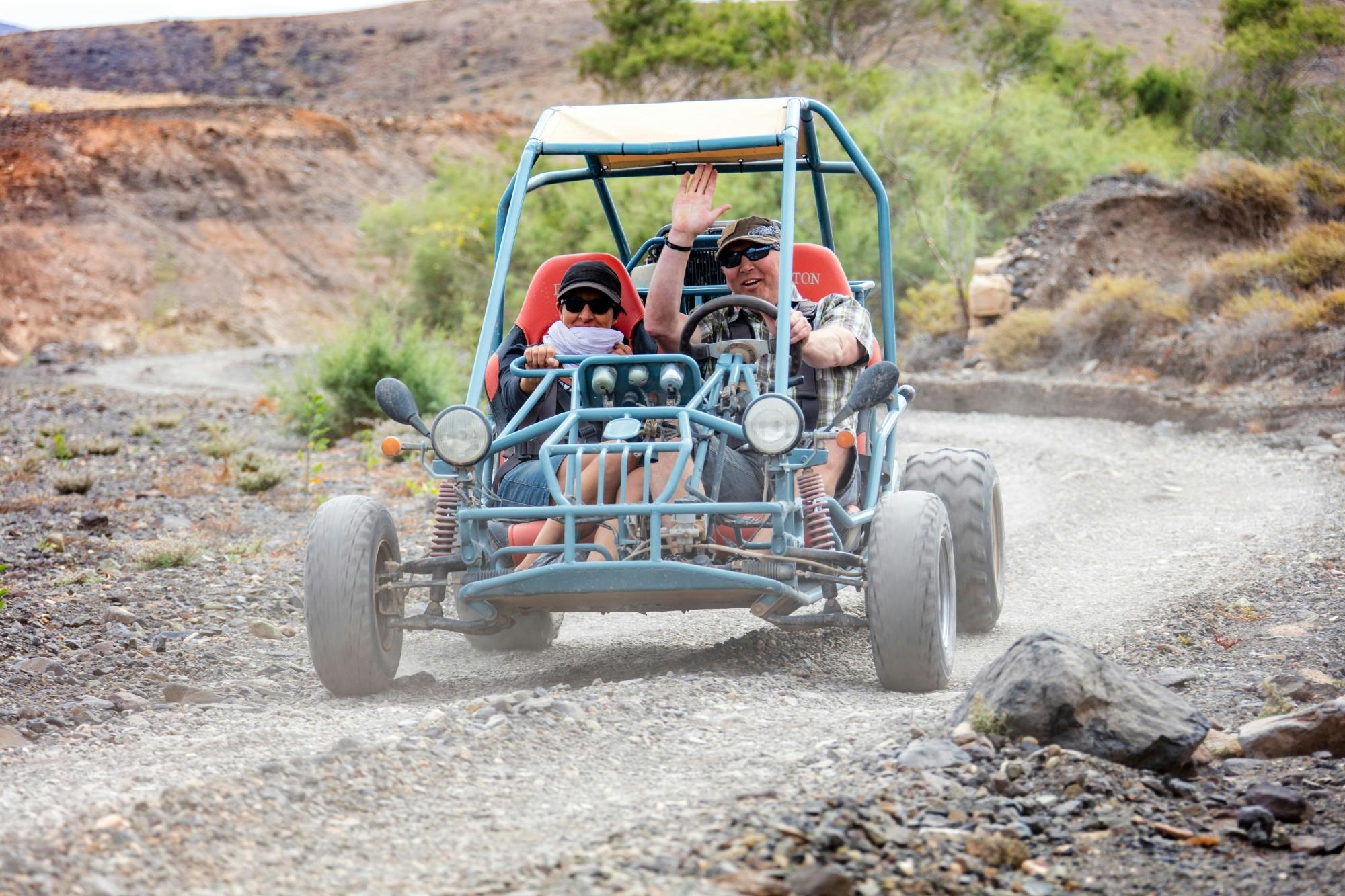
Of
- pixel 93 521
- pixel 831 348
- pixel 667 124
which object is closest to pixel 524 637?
pixel 831 348

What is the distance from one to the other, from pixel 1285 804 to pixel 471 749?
2078 millimetres

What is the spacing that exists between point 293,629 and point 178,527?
3051 millimetres

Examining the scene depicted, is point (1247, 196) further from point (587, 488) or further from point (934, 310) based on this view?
point (587, 488)

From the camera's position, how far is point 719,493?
5051 millimetres

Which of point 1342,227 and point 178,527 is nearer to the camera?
point 178,527

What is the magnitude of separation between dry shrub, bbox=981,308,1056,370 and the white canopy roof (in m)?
13.5

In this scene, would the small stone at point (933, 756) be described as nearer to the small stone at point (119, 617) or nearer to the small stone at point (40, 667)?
the small stone at point (40, 667)

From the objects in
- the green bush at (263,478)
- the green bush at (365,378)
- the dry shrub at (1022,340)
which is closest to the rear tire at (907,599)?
the green bush at (263,478)

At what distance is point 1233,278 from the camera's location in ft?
57.0

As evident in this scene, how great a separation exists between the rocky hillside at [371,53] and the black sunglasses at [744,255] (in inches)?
2354

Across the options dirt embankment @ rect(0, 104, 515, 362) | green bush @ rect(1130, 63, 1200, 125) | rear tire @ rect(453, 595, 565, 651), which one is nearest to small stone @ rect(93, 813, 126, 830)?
rear tire @ rect(453, 595, 565, 651)

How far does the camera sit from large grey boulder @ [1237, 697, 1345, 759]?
3.92 metres

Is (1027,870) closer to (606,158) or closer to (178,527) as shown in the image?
(606,158)

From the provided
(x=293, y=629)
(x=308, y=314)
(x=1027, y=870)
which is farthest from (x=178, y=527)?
(x=308, y=314)
